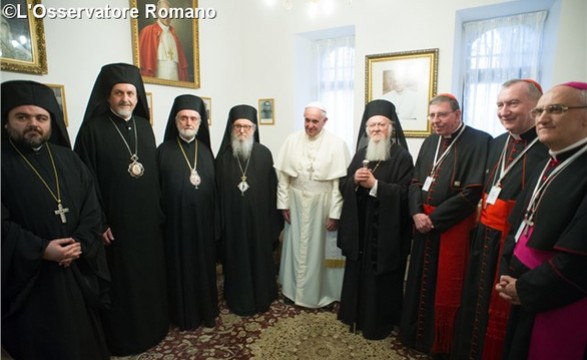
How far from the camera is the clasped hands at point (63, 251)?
227 centimetres

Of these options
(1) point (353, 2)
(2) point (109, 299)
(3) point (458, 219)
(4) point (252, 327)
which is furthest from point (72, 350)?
→ (1) point (353, 2)

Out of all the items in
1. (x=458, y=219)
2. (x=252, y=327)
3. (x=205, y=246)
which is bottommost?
(x=252, y=327)

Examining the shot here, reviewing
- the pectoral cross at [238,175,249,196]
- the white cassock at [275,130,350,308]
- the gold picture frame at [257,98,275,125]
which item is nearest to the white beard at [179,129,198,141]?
the pectoral cross at [238,175,249,196]

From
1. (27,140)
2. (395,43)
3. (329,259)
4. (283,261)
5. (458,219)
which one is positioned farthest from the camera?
(395,43)

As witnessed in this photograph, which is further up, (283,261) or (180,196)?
(180,196)

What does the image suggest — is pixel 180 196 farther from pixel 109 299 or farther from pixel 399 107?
pixel 399 107

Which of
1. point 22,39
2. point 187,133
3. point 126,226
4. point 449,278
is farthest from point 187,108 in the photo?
point 449,278

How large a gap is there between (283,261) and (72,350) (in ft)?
7.09

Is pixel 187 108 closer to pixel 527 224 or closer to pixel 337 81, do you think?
pixel 527 224

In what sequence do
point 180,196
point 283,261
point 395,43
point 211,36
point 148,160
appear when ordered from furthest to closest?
point 211,36
point 395,43
point 283,261
point 180,196
point 148,160

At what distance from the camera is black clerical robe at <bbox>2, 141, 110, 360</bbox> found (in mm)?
2217

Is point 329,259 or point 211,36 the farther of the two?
point 211,36

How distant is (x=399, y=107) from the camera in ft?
16.1

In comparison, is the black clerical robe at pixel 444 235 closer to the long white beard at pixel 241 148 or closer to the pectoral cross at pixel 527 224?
the pectoral cross at pixel 527 224
